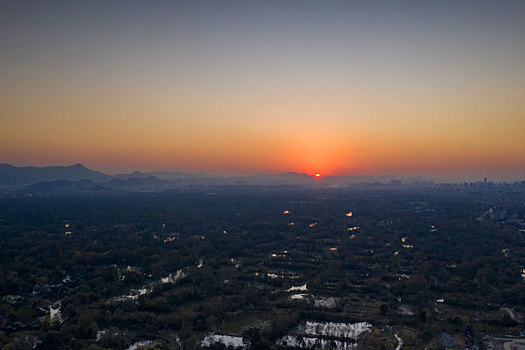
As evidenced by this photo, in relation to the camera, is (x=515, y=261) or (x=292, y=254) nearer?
(x=515, y=261)

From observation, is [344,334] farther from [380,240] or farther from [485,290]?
[380,240]

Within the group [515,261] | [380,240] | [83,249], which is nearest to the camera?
[515,261]

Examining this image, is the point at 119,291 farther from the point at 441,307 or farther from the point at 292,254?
the point at 441,307

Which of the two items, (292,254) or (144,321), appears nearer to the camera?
(144,321)

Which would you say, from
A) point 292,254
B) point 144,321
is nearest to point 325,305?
point 144,321

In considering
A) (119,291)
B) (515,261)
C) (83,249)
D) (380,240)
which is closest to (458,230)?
(380,240)

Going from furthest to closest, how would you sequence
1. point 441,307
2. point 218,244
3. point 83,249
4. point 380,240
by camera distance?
1. point 380,240
2. point 218,244
3. point 83,249
4. point 441,307
